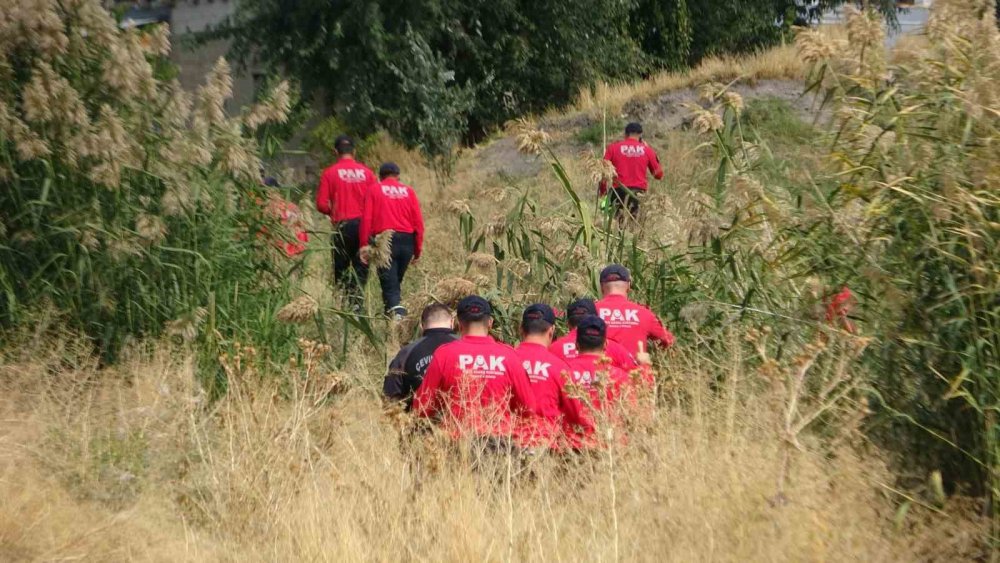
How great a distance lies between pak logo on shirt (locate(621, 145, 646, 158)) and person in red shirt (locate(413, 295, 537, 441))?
27.6ft

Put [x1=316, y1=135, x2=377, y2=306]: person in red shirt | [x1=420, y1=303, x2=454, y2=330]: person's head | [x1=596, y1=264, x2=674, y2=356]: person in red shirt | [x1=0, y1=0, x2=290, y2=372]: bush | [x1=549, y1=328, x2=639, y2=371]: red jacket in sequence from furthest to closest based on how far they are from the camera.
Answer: [x1=316, y1=135, x2=377, y2=306]: person in red shirt
[x1=0, y1=0, x2=290, y2=372]: bush
[x1=596, y1=264, x2=674, y2=356]: person in red shirt
[x1=420, y1=303, x2=454, y2=330]: person's head
[x1=549, y1=328, x2=639, y2=371]: red jacket

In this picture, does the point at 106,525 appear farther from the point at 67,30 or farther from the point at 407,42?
the point at 407,42

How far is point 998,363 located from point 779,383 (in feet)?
3.26

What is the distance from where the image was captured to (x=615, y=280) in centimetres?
935

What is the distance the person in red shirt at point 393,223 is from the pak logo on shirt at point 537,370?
5.40 metres

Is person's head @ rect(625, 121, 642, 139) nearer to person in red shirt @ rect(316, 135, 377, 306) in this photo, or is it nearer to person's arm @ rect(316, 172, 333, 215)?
person in red shirt @ rect(316, 135, 377, 306)

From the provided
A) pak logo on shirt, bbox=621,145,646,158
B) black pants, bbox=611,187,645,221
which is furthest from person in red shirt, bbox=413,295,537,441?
pak logo on shirt, bbox=621,145,646,158

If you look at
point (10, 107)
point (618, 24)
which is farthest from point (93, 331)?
point (618, 24)

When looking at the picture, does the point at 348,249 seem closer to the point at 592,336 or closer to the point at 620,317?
the point at 620,317

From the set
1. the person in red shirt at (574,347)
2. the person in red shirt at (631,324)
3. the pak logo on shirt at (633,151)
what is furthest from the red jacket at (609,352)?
the pak logo on shirt at (633,151)

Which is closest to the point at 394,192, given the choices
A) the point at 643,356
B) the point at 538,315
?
the point at 643,356

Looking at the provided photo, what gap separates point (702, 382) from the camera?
7941 millimetres

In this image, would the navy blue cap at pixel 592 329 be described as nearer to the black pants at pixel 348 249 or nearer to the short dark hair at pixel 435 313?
the short dark hair at pixel 435 313

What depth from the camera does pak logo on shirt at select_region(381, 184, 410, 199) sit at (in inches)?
521
